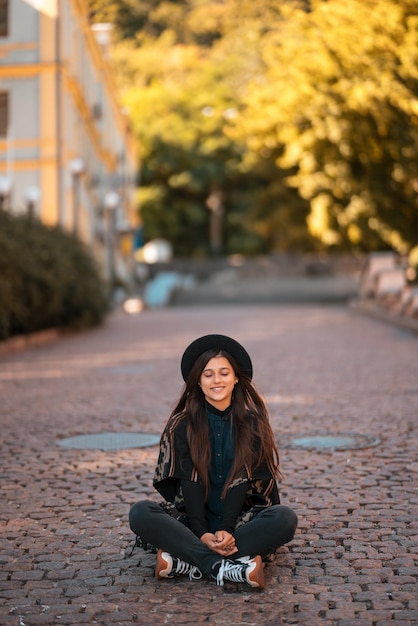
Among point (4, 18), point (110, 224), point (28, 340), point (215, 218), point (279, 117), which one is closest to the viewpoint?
point (28, 340)

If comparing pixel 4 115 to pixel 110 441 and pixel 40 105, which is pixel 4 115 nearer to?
pixel 40 105

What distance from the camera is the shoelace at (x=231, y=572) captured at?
471 centimetres

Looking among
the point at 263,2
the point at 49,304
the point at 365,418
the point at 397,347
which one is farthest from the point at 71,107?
the point at 365,418

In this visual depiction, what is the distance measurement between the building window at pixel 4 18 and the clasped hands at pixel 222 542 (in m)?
31.4

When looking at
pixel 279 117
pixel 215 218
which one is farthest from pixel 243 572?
pixel 215 218

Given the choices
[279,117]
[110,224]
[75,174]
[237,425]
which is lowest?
[237,425]

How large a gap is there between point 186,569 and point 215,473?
20.0 inches

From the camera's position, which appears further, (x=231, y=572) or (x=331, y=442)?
(x=331, y=442)

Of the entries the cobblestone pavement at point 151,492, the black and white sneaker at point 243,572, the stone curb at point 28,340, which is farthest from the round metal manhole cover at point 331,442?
the stone curb at point 28,340

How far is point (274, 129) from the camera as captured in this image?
38750 millimetres

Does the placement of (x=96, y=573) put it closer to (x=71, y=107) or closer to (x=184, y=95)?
(x=71, y=107)

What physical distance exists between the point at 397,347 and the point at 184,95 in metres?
51.8

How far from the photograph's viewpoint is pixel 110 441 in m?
8.70

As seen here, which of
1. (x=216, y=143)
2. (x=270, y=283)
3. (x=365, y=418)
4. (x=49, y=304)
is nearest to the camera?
(x=365, y=418)
